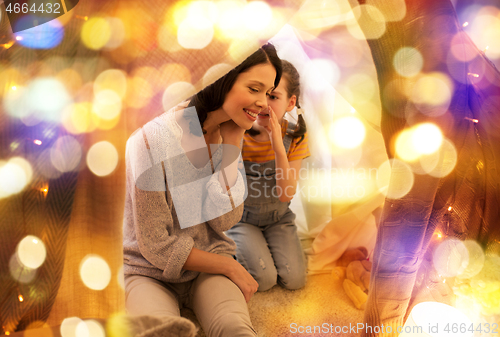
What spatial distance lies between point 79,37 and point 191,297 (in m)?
0.68

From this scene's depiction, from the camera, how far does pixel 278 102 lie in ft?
3.65

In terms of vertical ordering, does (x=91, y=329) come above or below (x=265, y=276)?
above

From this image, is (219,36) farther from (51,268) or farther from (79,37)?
(51,268)

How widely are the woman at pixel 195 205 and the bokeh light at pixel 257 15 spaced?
387mm

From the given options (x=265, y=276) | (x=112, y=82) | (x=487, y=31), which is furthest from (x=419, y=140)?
(x=265, y=276)

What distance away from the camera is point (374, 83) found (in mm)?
994

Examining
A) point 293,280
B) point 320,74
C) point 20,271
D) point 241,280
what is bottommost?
point 293,280

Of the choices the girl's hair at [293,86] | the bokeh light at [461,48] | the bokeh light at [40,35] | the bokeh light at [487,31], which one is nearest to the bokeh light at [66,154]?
the bokeh light at [40,35]

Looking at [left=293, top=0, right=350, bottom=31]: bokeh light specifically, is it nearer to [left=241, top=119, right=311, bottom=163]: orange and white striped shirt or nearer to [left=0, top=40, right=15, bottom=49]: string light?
[left=241, top=119, right=311, bottom=163]: orange and white striped shirt

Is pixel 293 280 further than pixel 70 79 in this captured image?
Yes

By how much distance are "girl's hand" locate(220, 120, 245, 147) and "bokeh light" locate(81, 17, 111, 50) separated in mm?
574

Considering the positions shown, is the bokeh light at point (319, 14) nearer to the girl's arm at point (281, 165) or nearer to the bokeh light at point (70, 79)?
the girl's arm at point (281, 165)

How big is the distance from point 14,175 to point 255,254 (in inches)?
34.0

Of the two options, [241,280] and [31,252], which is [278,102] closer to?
[241,280]
